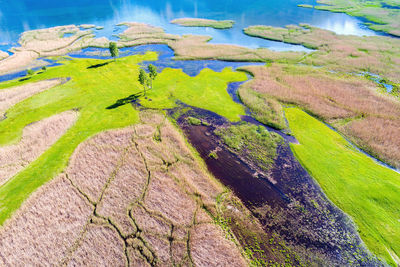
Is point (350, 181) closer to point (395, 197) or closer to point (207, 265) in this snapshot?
point (395, 197)

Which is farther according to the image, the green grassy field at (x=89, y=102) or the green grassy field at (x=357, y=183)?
the green grassy field at (x=89, y=102)

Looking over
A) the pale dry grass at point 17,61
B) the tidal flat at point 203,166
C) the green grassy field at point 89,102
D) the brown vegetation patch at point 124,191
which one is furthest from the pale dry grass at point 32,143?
the pale dry grass at point 17,61

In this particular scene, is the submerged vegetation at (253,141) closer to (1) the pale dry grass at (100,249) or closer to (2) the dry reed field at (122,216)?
(2) the dry reed field at (122,216)

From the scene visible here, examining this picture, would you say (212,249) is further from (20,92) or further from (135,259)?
(20,92)

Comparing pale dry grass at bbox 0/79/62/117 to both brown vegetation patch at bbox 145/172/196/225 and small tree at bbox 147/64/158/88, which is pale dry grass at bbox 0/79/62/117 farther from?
brown vegetation patch at bbox 145/172/196/225

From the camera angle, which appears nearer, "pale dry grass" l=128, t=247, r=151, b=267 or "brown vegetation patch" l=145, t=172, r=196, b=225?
"pale dry grass" l=128, t=247, r=151, b=267

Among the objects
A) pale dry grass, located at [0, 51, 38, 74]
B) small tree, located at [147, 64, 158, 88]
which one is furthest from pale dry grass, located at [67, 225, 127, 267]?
pale dry grass, located at [0, 51, 38, 74]

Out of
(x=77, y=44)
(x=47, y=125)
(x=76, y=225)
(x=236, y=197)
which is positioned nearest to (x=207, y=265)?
(x=236, y=197)
